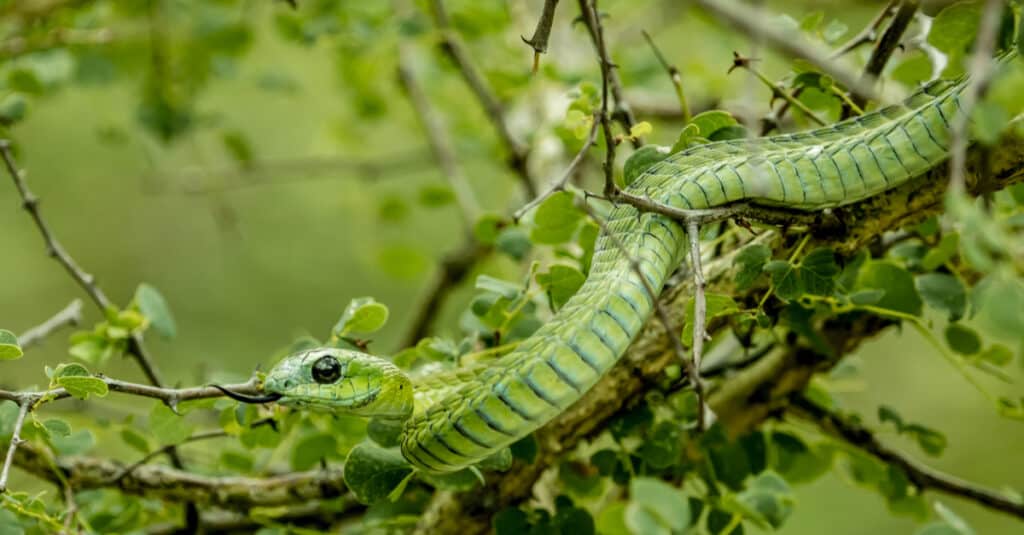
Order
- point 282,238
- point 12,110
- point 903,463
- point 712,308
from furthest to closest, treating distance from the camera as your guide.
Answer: point 282,238
point 12,110
point 903,463
point 712,308

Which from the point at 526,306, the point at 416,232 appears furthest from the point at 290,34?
the point at 416,232

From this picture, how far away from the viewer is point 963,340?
1.62m

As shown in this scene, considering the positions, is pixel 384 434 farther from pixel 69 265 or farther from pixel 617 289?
pixel 69 265

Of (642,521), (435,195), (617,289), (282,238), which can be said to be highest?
(282,238)

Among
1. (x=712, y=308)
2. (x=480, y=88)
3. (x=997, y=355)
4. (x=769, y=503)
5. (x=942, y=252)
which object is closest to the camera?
(x=769, y=503)

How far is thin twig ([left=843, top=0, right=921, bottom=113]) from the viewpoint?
1345mm

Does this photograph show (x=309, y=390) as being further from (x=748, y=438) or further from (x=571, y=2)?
(x=571, y=2)

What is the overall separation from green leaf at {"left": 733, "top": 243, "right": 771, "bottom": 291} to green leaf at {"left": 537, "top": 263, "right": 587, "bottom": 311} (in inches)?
8.0

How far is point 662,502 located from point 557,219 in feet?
2.18

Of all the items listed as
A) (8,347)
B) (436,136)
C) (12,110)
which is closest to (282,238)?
(436,136)

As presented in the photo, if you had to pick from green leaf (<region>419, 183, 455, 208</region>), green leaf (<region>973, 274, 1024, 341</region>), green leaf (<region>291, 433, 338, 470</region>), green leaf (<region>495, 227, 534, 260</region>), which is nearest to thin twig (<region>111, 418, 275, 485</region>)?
green leaf (<region>291, 433, 338, 470</region>)

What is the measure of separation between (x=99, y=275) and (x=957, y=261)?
4.16 metres

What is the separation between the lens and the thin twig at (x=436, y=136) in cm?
278

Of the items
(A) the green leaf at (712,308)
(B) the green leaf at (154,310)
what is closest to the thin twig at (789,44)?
(A) the green leaf at (712,308)
